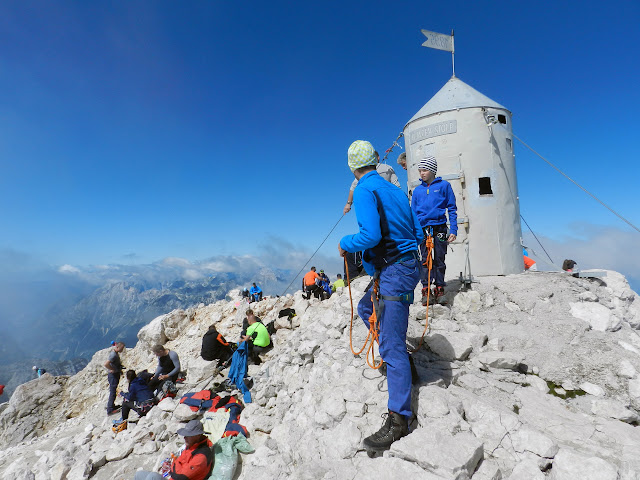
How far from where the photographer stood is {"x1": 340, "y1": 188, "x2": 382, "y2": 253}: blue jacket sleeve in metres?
3.25

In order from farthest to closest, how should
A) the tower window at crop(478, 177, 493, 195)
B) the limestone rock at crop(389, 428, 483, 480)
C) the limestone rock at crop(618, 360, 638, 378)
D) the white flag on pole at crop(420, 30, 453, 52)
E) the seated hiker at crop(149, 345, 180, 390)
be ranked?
1. the seated hiker at crop(149, 345, 180, 390)
2. the white flag on pole at crop(420, 30, 453, 52)
3. the tower window at crop(478, 177, 493, 195)
4. the limestone rock at crop(618, 360, 638, 378)
5. the limestone rock at crop(389, 428, 483, 480)

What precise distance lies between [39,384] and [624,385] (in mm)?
22382

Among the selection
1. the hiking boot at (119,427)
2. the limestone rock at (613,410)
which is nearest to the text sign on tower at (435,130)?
the limestone rock at (613,410)

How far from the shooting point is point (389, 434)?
3086mm

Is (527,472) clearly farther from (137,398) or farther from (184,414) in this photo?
(137,398)

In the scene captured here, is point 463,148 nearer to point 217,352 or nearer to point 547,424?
point 547,424

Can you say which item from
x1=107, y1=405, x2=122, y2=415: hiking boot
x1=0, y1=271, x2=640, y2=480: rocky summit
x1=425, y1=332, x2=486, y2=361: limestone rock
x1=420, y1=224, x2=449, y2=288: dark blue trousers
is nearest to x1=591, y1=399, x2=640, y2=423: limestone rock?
x1=0, y1=271, x2=640, y2=480: rocky summit

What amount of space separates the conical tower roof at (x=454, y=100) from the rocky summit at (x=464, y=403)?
4.28m

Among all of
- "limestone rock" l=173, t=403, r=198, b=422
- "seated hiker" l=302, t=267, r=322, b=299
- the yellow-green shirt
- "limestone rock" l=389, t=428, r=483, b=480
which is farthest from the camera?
"seated hiker" l=302, t=267, r=322, b=299

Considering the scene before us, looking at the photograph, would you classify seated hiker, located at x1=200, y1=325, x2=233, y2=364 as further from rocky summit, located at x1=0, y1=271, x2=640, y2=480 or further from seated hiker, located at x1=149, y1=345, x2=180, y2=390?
rocky summit, located at x1=0, y1=271, x2=640, y2=480

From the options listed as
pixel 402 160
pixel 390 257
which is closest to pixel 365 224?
pixel 390 257

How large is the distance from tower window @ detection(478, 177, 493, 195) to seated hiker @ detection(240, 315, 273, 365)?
24.3 feet

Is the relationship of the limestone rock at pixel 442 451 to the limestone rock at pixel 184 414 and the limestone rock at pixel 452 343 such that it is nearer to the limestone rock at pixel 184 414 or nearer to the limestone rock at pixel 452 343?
the limestone rock at pixel 452 343

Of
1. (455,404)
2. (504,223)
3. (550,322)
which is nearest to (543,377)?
(550,322)
